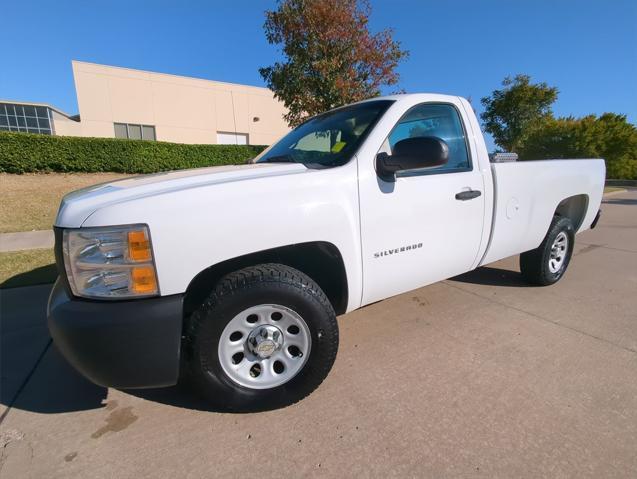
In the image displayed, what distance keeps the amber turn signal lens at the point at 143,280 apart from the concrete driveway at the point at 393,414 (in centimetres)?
85

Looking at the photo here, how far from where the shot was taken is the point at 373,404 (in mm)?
2133

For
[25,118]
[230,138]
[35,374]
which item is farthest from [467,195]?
[25,118]

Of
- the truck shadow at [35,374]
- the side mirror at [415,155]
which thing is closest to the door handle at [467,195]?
the side mirror at [415,155]

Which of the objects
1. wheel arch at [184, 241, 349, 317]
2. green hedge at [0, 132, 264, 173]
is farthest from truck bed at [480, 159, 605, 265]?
green hedge at [0, 132, 264, 173]

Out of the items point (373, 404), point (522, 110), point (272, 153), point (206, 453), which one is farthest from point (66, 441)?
point (522, 110)

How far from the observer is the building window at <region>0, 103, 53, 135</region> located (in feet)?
85.4

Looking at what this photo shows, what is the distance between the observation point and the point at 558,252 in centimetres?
401

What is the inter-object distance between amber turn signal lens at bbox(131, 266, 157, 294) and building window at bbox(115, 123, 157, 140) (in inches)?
981

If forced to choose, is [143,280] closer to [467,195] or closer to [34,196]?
[467,195]

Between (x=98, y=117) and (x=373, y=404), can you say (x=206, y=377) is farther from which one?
(x=98, y=117)

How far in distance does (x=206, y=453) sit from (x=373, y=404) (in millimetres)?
957

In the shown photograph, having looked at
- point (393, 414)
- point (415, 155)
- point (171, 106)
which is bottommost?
point (393, 414)

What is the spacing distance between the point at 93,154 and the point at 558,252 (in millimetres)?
14932

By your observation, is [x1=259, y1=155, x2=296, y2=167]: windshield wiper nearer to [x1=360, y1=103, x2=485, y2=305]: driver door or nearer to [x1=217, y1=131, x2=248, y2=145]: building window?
[x1=360, y1=103, x2=485, y2=305]: driver door
